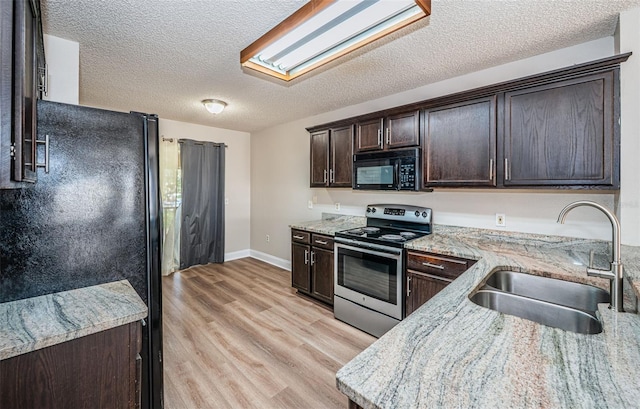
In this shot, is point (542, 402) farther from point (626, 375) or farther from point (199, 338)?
point (199, 338)

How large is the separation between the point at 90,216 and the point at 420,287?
227 cm

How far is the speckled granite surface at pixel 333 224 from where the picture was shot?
127 inches

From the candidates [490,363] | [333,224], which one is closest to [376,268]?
[333,224]

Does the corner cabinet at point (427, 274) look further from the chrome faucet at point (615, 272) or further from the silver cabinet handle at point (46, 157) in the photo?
the silver cabinet handle at point (46, 157)

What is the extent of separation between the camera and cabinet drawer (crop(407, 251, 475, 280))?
207cm

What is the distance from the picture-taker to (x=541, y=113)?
199 cm

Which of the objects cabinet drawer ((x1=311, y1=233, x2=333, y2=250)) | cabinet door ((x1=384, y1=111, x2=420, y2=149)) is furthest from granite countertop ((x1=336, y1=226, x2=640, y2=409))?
cabinet drawer ((x1=311, y1=233, x2=333, y2=250))

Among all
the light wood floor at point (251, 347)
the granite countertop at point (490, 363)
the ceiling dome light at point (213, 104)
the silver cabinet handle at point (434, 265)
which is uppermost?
Result: the ceiling dome light at point (213, 104)

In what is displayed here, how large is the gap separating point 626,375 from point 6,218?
7.40ft

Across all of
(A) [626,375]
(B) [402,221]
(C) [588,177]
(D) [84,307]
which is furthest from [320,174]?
(A) [626,375]

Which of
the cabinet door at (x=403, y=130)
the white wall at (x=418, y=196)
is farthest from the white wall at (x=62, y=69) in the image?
the white wall at (x=418, y=196)

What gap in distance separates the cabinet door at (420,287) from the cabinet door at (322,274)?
0.96m

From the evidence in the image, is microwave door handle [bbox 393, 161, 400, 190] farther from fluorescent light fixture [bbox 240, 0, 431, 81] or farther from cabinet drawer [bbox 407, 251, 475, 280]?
fluorescent light fixture [bbox 240, 0, 431, 81]

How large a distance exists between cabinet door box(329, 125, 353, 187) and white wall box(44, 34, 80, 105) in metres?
2.35
